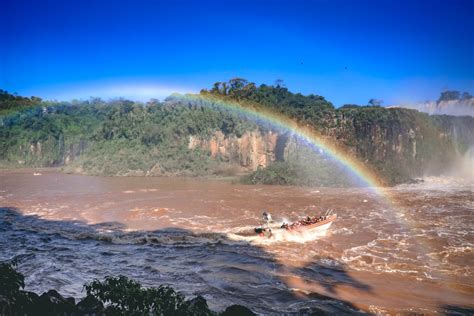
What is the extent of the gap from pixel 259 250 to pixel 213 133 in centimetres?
4332

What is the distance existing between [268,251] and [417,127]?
43.6 m

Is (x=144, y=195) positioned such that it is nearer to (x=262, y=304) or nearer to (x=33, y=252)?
(x=33, y=252)

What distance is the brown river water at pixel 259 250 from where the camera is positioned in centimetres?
1146

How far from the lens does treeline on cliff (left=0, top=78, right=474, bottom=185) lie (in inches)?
1970

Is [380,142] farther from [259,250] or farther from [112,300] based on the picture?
[112,300]

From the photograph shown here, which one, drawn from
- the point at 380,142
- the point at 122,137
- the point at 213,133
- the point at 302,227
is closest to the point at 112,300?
the point at 302,227

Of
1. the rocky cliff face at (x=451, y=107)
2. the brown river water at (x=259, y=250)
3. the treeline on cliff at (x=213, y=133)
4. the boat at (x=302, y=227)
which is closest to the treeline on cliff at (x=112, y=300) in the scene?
the brown river water at (x=259, y=250)

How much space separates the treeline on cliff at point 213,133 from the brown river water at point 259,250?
16202 millimetres

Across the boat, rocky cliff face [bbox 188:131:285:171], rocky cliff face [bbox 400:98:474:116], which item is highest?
rocky cliff face [bbox 400:98:474:116]

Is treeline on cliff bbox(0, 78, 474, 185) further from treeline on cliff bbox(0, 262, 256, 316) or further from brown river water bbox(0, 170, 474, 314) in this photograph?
treeline on cliff bbox(0, 262, 256, 316)

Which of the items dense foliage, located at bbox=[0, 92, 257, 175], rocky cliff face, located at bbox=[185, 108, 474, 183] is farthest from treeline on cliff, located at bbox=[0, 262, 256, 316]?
dense foliage, located at bbox=[0, 92, 257, 175]

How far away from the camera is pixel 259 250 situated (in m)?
16.1

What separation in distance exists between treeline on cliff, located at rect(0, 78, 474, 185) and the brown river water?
16.2m

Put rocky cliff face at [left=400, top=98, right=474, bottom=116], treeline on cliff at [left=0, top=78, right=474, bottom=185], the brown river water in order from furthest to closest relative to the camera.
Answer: rocky cliff face at [left=400, top=98, right=474, bottom=116] < treeline on cliff at [left=0, top=78, right=474, bottom=185] < the brown river water
